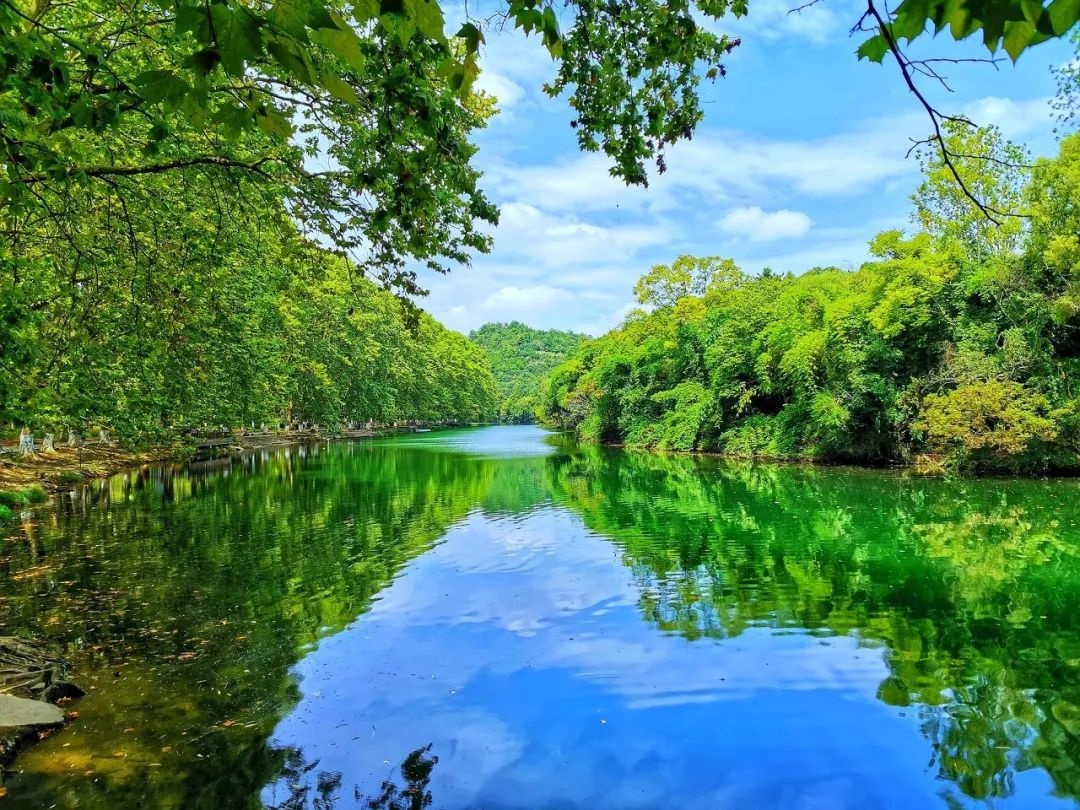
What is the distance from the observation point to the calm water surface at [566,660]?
18.2 ft

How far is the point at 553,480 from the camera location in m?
28.7

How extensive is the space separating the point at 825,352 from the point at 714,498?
1319 centimetres

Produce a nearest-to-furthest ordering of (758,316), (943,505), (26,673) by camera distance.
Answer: (26,673) < (943,505) < (758,316)

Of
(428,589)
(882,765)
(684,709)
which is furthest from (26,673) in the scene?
(882,765)

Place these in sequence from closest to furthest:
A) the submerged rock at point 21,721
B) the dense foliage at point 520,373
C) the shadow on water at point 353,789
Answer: the shadow on water at point 353,789
the submerged rock at point 21,721
the dense foliage at point 520,373

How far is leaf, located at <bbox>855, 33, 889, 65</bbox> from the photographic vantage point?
7.15 feet

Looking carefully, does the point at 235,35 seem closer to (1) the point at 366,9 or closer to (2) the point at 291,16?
(2) the point at 291,16

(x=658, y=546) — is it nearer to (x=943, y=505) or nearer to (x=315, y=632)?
(x=315, y=632)

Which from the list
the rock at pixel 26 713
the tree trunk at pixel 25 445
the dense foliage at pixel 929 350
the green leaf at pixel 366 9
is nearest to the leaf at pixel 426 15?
the green leaf at pixel 366 9

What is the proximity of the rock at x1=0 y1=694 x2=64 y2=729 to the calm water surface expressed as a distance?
23cm

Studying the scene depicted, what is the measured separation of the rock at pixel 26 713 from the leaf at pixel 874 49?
8203 millimetres

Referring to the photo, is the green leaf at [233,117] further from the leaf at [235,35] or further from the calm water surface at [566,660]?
the calm water surface at [566,660]

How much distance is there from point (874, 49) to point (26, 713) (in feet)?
27.4

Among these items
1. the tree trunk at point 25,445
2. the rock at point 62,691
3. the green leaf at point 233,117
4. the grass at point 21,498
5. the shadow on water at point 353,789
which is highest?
the green leaf at point 233,117
